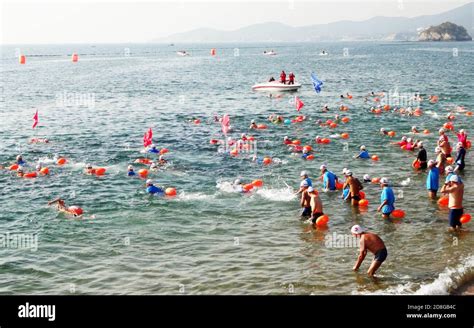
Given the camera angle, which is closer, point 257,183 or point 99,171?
Answer: point 257,183

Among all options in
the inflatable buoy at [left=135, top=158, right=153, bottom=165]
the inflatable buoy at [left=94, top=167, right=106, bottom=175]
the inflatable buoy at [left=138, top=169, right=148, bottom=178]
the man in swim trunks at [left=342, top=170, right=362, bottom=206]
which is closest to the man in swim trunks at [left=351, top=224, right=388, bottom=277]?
the man in swim trunks at [left=342, top=170, right=362, bottom=206]

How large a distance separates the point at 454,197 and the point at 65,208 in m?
16.3

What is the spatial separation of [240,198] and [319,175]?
18.9 feet

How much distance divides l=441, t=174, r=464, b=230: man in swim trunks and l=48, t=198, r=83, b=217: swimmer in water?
15.1 m

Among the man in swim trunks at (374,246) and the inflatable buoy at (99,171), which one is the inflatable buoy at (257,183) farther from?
the man in swim trunks at (374,246)

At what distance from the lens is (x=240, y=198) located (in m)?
24.2

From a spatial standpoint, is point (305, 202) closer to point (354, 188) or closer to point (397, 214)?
point (354, 188)

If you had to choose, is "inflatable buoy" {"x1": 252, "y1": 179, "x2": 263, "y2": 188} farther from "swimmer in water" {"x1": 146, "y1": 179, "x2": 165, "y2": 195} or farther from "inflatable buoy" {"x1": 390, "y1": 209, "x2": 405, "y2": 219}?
"inflatable buoy" {"x1": 390, "y1": 209, "x2": 405, "y2": 219}

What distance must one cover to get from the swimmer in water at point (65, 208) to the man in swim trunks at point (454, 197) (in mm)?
15075

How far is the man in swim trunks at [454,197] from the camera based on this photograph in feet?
58.6

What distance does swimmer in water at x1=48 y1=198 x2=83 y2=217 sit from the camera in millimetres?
22391

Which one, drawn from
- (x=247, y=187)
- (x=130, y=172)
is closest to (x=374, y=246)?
(x=247, y=187)

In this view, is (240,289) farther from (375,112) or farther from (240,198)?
(375,112)

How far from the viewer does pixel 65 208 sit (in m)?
23.0
